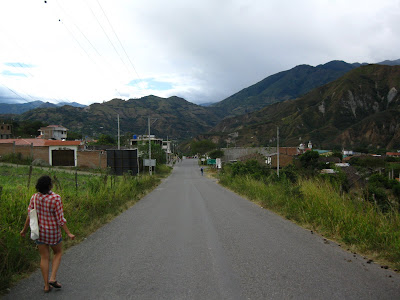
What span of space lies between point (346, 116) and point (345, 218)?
13248cm

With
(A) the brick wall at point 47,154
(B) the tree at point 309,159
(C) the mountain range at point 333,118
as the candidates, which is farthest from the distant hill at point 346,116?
(A) the brick wall at point 47,154

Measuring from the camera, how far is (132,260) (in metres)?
5.95

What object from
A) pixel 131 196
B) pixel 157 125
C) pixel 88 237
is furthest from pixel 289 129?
pixel 88 237

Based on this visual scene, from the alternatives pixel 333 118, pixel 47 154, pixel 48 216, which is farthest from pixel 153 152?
pixel 333 118

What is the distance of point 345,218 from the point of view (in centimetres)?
789

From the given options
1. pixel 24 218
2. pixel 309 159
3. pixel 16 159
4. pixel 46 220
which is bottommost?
pixel 309 159

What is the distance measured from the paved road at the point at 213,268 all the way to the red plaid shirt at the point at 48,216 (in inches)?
27.6

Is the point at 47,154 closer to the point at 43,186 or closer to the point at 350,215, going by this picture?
the point at 350,215

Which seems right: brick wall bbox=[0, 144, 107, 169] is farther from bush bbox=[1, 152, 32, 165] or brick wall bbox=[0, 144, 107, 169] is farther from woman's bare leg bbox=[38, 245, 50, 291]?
woman's bare leg bbox=[38, 245, 50, 291]

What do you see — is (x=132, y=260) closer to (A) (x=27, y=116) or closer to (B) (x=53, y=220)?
(B) (x=53, y=220)

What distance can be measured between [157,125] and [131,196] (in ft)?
597

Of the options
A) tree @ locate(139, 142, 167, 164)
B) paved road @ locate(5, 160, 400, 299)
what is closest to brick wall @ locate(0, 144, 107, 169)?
tree @ locate(139, 142, 167, 164)

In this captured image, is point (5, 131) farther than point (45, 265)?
Yes

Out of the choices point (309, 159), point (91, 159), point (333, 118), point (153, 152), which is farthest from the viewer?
point (333, 118)
